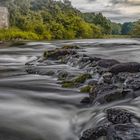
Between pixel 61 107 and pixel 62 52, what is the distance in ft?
42.1

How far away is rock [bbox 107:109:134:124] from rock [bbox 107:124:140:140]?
0.41 meters

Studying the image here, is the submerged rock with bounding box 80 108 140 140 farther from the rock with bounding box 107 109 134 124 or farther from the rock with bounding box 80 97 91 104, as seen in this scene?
the rock with bounding box 80 97 91 104

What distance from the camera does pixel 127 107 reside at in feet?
27.5

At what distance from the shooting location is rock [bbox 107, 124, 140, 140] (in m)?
5.93

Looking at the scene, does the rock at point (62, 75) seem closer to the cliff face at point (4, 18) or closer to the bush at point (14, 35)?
the bush at point (14, 35)

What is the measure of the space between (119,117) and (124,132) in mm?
955

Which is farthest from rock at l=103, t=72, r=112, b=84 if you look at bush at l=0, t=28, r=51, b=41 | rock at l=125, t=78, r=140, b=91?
bush at l=0, t=28, r=51, b=41

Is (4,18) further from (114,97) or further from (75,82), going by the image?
(114,97)

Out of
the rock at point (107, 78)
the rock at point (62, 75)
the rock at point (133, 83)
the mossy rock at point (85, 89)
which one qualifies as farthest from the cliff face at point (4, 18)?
the rock at point (133, 83)

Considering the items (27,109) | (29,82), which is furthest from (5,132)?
(29,82)

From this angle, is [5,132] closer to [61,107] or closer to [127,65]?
[61,107]

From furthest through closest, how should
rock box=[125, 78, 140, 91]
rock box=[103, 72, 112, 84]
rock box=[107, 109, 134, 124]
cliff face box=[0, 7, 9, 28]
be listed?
cliff face box=[0, 7, 9, 28], rock box=[103, 72, 112, 84], rock box=[125, 78, 140, 91], rock box=[107, 109, 134, 124]

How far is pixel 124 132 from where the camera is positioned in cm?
610

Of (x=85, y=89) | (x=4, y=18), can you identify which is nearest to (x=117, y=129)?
(x=85, y=89)
